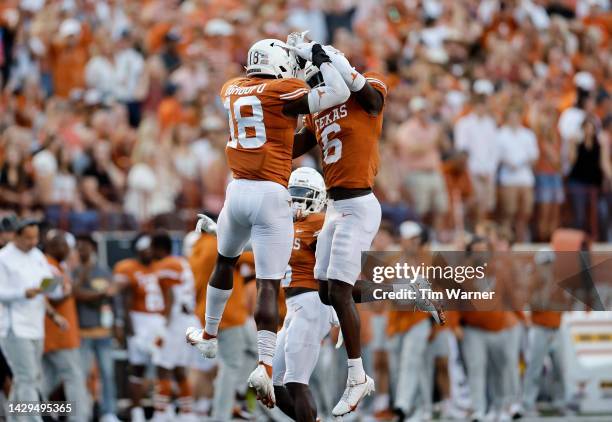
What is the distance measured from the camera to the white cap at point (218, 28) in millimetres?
20781

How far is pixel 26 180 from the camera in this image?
1694cm

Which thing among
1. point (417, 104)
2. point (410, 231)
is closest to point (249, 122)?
point (410, 231)

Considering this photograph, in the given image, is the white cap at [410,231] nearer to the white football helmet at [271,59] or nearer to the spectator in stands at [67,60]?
the white football helmet at [271,59]

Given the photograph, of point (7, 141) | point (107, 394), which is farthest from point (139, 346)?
point (7, 141)

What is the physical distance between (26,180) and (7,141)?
61cm

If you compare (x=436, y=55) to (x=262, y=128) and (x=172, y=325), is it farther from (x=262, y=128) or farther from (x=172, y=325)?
(x=262, y=128)

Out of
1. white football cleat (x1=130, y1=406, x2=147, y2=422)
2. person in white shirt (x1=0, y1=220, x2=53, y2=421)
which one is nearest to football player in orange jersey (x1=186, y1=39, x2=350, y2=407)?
person in white shirt (x1=0, y1=220, x2=53, y2=421)

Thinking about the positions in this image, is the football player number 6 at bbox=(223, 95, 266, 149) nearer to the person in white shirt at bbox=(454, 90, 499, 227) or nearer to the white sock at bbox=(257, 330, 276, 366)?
the white sock at bbox=(257, 330, 276, 366)

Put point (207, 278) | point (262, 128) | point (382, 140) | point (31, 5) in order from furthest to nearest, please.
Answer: point (31, 5), point (382, 140), point (207, 278), point (262, 128)

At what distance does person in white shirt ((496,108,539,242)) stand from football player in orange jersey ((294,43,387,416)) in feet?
29.4

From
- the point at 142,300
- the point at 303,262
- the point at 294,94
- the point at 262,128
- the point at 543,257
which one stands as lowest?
the point at 142,300

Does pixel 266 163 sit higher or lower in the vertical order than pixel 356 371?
higher

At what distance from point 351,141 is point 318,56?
2.56 feet

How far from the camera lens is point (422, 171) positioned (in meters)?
19.1
